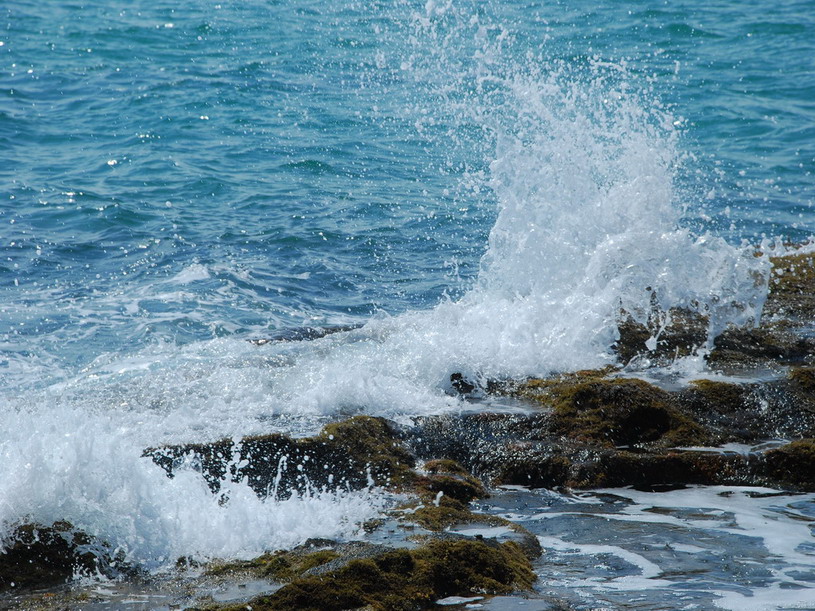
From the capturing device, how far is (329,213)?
988 centimetres

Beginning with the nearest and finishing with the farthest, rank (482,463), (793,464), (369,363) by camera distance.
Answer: (793,464), (482,463), (369,363)

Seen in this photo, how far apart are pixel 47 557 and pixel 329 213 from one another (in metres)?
6.71

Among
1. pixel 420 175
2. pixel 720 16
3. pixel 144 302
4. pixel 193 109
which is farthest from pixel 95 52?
pixel 720 16

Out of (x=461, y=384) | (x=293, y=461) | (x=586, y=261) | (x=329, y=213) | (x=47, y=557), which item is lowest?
(x=47, y=557)

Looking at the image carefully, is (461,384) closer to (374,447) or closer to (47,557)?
(374,447)

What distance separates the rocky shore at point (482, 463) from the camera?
3248 millimetres

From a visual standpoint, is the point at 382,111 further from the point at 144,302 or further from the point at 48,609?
the point at 48,609

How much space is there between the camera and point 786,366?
5.65 meters

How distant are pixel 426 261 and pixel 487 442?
416 cm

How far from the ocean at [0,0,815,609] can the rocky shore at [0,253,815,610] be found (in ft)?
0.55

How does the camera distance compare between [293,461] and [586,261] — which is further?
[586,261]

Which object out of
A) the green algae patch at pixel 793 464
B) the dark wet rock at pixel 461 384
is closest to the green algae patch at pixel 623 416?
the green algae patch at pixel 793 464

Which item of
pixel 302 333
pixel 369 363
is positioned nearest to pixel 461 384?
pixel 369 363

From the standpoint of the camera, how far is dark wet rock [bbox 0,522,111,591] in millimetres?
3418
